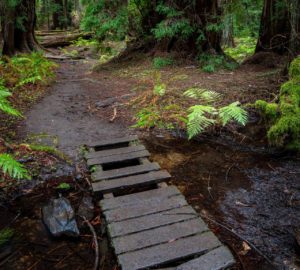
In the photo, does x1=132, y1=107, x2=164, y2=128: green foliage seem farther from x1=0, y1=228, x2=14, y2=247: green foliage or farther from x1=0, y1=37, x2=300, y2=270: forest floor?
x1=0, y1=228, x2=14, y2=247: green foliage

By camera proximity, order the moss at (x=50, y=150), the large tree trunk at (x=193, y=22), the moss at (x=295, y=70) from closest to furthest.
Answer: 1. the moss at (x=50, y=150)
2. the moss at (x=295, y=70)
3. the large tree trunk at (x=193, y=22)

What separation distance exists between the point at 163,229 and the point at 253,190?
149cm

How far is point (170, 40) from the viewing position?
400 inches

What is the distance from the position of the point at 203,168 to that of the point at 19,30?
40.2 feet

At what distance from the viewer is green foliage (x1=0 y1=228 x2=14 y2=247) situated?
317cm

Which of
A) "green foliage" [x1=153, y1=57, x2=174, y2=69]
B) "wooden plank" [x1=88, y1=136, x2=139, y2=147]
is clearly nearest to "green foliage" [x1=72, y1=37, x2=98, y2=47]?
"green foliage" [x1=153, y1=57, x2=174, y2=69]

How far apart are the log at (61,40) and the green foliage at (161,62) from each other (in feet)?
38.4

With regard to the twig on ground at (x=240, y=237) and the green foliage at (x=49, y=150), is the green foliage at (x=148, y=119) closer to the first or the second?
the green foliage at (x=49, y=150)

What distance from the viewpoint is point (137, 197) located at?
3.75 m

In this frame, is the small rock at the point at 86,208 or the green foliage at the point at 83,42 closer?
the small rock at the point at 86,208

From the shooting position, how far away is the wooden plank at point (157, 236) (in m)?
2.95

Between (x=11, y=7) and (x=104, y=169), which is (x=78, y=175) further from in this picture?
(x=11, y=7)

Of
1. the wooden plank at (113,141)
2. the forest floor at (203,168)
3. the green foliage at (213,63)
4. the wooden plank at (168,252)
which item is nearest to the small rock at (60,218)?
the forest floor at (203,168)

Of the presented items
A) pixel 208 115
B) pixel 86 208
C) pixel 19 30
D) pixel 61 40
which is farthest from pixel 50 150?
pixel 61 40
